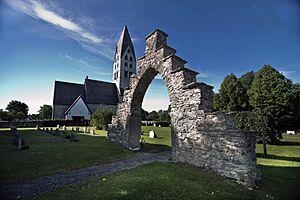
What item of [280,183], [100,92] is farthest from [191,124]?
[100,92]

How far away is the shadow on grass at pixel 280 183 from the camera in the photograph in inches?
193

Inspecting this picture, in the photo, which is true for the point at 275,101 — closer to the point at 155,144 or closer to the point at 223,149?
the point at 155,144

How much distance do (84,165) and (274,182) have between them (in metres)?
7.49

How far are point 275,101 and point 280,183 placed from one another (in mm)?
16975

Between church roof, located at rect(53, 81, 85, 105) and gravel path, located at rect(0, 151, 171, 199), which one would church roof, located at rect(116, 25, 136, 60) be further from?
gravel path, located at rect(0, 151, 171, 199)

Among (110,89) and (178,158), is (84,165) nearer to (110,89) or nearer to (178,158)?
(178,158)

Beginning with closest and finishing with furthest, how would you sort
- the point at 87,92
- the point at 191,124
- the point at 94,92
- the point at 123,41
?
the point at 191,124, the point at 87,92, the point at 94,92, the point at 123,41

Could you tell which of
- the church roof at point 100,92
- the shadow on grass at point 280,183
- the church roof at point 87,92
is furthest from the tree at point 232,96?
the church roof at point 87,92

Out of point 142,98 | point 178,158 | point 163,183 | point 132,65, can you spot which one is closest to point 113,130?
point 142,98

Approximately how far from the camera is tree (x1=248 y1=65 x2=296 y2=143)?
60.5 feet

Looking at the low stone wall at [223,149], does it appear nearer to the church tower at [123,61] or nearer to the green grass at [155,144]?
the green grass at [155,144]

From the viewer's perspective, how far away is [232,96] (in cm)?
2714

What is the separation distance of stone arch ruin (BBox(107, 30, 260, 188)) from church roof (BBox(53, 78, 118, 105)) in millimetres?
36958

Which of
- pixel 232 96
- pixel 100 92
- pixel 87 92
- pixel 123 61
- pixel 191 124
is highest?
pixel 123 61
